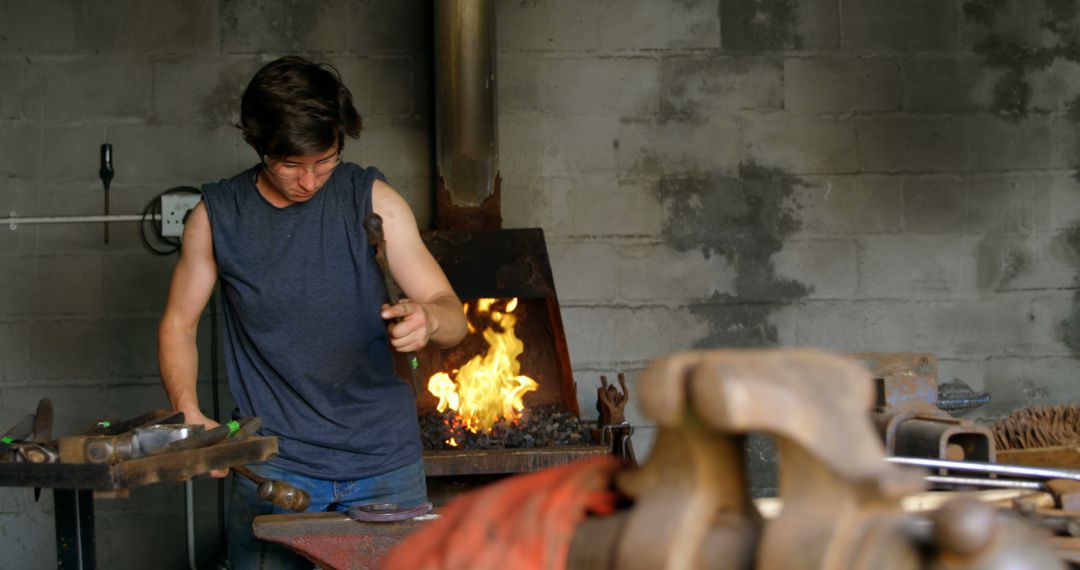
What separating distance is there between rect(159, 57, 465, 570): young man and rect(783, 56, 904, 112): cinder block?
87.9 inches

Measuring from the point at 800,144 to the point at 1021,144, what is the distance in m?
0.86

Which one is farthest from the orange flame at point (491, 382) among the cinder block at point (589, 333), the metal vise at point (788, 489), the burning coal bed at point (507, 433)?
the metal vise at point (788, 489)

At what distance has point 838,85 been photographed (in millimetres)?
4359

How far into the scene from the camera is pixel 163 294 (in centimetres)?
426

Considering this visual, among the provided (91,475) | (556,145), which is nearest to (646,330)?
(556,145)

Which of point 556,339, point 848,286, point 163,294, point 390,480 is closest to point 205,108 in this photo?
point 163,294

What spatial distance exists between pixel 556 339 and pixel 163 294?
148 centimetres

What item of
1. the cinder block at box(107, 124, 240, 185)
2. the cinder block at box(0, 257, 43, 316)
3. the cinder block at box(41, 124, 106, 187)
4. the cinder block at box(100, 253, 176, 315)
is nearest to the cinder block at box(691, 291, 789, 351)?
the cinder block at box(107, 124, 240, 185)

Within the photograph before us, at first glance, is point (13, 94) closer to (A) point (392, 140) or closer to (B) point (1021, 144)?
(A) point (392, 140)

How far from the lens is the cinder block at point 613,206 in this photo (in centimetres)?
430

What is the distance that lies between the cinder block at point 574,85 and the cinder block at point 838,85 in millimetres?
574

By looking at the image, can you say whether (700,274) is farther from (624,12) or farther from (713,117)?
(624,12)

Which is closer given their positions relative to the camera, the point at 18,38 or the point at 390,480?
the point at 390,480

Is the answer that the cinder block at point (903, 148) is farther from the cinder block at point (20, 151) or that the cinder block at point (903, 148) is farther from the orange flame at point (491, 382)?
the cinder block at point (20, 151)
